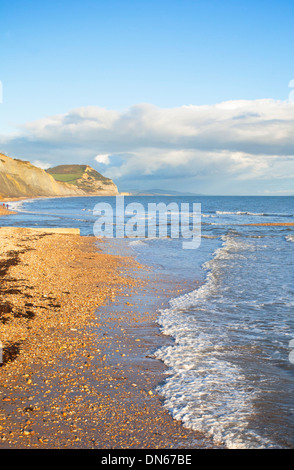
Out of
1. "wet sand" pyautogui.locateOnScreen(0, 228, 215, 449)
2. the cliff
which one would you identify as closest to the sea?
"wet sand" pyautogui.locateOnScreen(0, 228, 215, 449)

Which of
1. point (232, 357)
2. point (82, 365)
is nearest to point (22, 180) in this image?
point (82, 365)

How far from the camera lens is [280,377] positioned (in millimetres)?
6711

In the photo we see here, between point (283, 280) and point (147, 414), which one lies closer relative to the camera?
point (147, 414)

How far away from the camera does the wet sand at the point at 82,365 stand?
16.0ft

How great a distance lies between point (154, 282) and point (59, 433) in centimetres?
994

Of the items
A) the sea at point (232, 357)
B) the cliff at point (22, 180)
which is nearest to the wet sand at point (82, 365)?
the sea at point (232, 357)

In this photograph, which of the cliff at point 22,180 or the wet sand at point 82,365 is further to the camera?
the cliff at point 22,180

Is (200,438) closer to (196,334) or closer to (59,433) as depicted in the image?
(59,433)

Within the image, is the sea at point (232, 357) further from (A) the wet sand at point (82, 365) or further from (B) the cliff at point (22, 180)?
(B) the cliff at point (22, 180)

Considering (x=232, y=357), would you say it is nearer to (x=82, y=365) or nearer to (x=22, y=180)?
(x=82, y=365)

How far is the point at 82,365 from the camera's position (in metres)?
6.78

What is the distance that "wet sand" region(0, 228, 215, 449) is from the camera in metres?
4.88

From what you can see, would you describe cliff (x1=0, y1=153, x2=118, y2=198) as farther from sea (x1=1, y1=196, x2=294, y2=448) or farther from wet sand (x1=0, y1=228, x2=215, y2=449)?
sea (x1=1, y1=196, x2=294, y2=448)

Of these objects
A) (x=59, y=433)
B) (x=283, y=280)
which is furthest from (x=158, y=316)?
(x=283, y=280)
